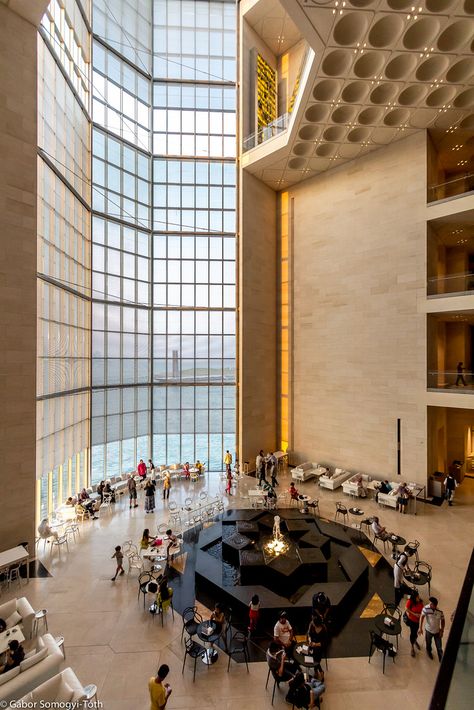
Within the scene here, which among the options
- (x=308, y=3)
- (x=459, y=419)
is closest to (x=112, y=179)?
(x=308, y=3)

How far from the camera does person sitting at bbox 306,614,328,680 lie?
620 centimetres

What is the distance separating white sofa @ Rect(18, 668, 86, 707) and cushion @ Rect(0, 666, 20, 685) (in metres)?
0.50

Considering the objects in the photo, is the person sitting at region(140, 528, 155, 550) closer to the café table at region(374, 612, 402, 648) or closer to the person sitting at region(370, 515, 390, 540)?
the café table at region(374, 612, 402, 648)

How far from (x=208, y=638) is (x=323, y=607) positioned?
250cm

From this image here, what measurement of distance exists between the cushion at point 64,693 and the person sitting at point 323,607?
441cm

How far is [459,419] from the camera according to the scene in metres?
17.3

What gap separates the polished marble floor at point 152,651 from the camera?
571cm

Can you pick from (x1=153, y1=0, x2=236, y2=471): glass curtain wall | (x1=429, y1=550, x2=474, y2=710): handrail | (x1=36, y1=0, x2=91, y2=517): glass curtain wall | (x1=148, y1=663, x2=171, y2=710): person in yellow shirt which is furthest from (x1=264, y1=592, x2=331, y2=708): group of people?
(x1=153, y1=0, x2=236, y2=471): glass curtain wall

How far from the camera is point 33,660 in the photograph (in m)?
5.67

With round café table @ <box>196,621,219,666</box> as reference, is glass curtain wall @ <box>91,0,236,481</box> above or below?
above

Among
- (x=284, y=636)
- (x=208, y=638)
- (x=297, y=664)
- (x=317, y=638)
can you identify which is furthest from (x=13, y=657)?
(x=317, y=638)

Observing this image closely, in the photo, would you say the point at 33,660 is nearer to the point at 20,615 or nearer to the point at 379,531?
the point at 20,615

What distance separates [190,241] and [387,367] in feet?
40.0

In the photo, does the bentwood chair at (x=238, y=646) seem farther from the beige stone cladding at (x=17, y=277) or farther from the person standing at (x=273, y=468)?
the person standing at (x=273, y=468)
